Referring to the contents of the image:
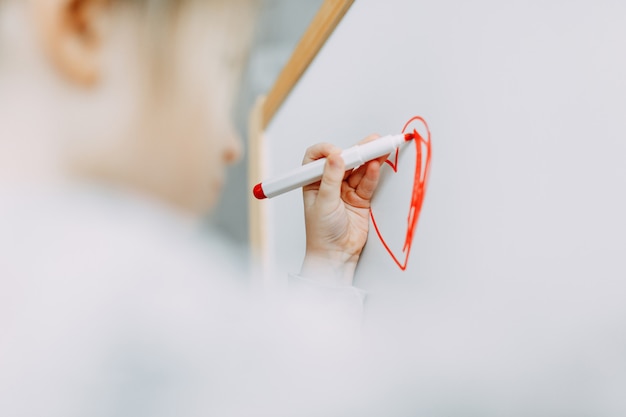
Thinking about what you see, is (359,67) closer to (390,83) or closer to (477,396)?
(390,83)

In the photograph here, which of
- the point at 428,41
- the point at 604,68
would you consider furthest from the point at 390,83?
the point at 604,68

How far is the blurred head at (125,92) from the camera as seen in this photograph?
2.47 ft

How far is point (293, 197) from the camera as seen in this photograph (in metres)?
0.62

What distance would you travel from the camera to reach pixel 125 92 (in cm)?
78

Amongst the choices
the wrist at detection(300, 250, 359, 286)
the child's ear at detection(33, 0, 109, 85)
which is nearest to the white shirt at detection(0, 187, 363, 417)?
the wrist at detection(300, 250, 359, 286)

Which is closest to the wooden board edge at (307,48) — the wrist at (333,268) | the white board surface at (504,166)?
the white board surface at (504,166)

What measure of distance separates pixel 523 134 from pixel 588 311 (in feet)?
0.30

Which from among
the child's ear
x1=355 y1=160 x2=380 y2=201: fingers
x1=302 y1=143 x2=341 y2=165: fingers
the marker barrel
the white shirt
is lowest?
the white shirt

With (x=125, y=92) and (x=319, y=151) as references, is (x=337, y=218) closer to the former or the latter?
(x=319, y=151)

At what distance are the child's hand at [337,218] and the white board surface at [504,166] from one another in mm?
22

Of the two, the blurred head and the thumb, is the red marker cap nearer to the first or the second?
the thumb

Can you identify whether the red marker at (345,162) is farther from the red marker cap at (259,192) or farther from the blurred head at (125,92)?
the blurred head at (125,92)

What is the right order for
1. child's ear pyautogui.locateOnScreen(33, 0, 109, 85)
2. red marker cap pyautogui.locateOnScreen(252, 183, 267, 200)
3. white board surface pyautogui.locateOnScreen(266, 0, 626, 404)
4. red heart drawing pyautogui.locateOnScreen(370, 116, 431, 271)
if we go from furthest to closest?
1. child's ear pyautogui.locateOnScreen(33, 0, 109, 85)
2. red marker cap pyautogui.locateOnScreen(252, 183, 267, 200)
3. red heart drawing pyautogui.locateOnScreen(370, 116, 431, 271)
4. white board surface pyautogui.locateOnScreen(266, 0, 626, 404)

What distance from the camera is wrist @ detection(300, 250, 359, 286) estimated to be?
1.51 feet
